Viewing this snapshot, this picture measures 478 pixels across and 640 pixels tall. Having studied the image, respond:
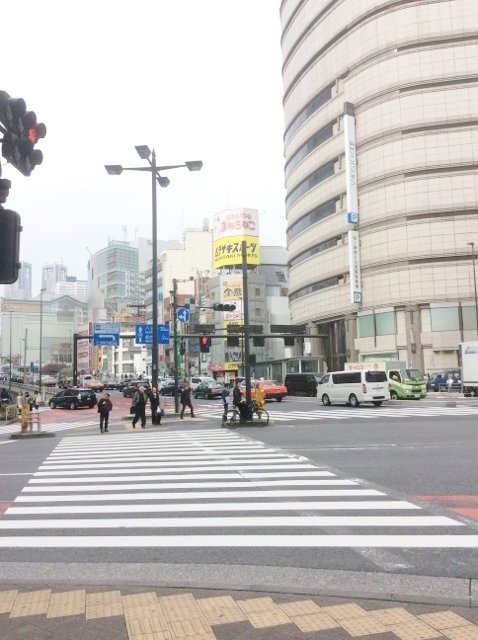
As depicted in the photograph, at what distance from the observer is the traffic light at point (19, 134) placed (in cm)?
560

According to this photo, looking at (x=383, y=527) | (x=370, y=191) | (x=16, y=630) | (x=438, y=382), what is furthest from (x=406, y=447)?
(x=370, y=191)

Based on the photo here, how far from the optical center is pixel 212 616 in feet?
14.2

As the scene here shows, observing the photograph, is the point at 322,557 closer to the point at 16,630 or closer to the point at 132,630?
the point at 132,630

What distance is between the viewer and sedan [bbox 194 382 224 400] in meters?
49.3

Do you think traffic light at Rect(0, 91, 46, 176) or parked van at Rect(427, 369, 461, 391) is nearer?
traffic light at Rect(0, 91, 46, 176)

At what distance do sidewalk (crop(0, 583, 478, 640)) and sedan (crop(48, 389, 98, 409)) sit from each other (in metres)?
39.5

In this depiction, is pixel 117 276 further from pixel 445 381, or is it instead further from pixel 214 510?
pixel 214 510

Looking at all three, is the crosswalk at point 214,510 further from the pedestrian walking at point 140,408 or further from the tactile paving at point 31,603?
the pedestrian walking at point 140,408

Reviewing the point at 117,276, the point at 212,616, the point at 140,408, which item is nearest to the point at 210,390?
the point at 140,408

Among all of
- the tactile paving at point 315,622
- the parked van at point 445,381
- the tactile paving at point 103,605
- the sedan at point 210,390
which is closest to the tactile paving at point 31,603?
the tactile paving at point 103,605

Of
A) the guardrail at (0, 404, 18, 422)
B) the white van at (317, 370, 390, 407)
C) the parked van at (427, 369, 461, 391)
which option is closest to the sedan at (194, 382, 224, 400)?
the white van at (317, 370, 390, 407)

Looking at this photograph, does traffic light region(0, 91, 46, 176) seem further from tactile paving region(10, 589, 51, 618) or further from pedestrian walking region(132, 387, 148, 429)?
pedestrian walking region(132, 387, 148, 429)

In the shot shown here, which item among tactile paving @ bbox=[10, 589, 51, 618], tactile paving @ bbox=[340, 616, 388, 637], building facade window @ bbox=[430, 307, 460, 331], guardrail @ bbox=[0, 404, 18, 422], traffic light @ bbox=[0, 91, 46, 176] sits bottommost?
guardrail @ bbox=[0, 404, 18, 422]

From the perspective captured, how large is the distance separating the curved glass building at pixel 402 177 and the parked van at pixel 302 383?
1383 centimetres
